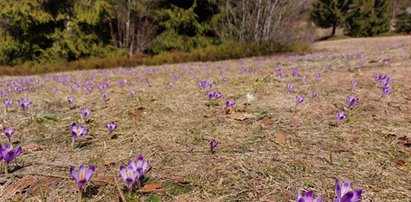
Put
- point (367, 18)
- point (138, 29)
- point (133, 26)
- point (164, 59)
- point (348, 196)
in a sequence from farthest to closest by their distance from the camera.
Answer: point (367, 18) < point (138, 29) < point (133, 26) < point (164, 59) < point (348, 196)

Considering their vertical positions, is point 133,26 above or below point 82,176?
above

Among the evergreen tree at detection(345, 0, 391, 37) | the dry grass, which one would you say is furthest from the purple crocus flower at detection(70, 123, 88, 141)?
the evergreen tree at detection(345, 0, 391, 37)

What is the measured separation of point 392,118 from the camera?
134 inches

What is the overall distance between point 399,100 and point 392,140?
1.56m

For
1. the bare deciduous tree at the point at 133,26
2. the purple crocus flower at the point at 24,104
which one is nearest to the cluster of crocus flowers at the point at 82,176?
the purple crocus flower at the point at 24,104

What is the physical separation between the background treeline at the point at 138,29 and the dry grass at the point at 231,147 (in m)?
12.4

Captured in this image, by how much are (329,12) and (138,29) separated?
32039mm

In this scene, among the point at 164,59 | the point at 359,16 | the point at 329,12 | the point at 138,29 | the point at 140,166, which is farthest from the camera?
the point at 329,12

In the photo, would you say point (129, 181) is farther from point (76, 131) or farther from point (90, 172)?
point (76, 131)

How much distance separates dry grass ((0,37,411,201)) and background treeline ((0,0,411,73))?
40.6 feet

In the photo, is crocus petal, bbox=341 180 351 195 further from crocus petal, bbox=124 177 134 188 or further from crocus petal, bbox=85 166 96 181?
crocus petal, bbox=85 166 96 181

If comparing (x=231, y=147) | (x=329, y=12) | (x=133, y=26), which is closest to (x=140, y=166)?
(x=231, y=147)

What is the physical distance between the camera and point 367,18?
44.8 m

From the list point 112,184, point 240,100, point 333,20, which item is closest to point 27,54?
point 240,100
